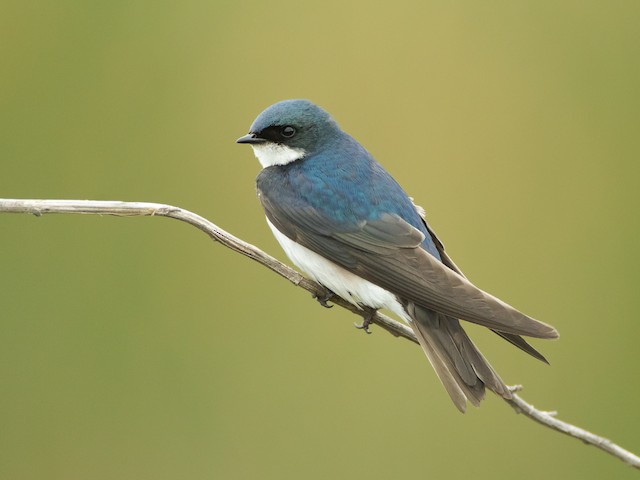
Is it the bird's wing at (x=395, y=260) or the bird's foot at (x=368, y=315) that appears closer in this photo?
the bird's wing at (x=395, y=260)

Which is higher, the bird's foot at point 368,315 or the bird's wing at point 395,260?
the bird's wing at point 395,260

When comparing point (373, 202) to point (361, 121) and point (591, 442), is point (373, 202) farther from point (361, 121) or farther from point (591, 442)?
point (361, 121)

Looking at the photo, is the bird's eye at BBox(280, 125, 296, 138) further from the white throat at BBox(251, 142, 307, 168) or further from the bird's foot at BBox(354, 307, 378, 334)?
the bird's foot at BBox(354, 307, 378, 334)

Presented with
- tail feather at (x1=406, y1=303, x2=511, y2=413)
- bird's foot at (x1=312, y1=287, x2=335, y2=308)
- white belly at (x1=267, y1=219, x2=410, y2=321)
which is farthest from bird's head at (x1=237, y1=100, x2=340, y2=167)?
tail feather at (x1=406, y1=303, x2=511, y2=413)

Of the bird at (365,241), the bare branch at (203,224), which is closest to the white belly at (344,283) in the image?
the bird at (365,241)

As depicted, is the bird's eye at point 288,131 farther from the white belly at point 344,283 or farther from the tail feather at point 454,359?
the tail feather at point 454,359

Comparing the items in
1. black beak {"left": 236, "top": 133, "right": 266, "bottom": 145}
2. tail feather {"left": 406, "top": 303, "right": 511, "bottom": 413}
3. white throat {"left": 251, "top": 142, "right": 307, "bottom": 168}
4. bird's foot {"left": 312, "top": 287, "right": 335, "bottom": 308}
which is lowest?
tail feather {"left": 406, "top": 303, "right": 511, "bottom": 413}
